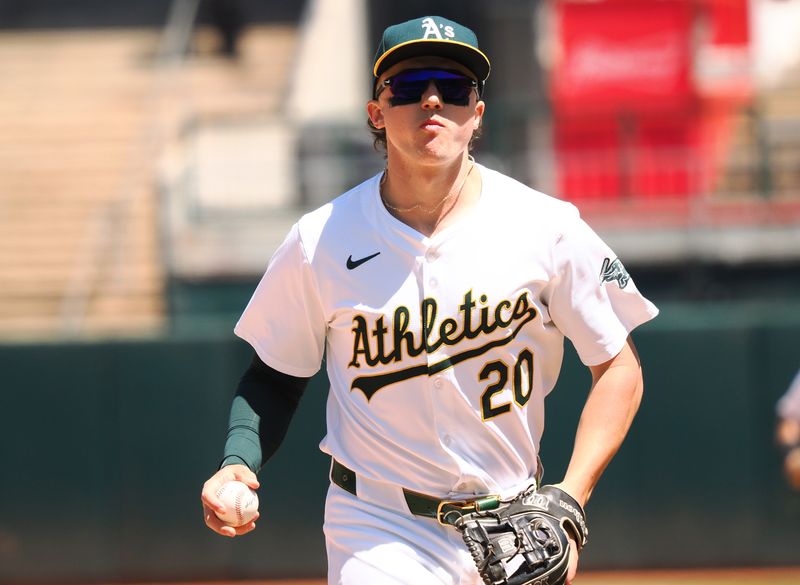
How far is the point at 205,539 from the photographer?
9.78m

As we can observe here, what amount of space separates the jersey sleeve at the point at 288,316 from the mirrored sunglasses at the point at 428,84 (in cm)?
47

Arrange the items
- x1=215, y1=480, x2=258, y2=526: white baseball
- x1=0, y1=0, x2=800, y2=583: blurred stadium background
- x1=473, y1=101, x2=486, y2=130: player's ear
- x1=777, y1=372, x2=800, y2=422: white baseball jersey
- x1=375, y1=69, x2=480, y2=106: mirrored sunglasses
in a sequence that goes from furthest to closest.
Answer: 1. x1=0, y1=0, x2=800, y2=583: blurred stadium background
2. x1=777, y1=372, x2=800, y2=422: white baseball jersey
3. x1=473, y1=101, x2=486, y2=130: player's ear
4. x1=375, y1=69, x2=480, y2=106: mirrored sunglasses
5. x1=215, y1=480, x2=258, y2=526: white baseball

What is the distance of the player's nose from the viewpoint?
3.31 meters

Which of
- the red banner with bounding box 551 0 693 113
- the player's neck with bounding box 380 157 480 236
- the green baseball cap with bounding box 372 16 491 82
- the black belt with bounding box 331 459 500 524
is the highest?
the red banner with bounding box 551 0 693 113

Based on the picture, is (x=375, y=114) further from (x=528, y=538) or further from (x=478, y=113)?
(x=528, y=538)

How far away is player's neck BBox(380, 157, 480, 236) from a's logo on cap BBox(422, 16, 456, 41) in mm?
327

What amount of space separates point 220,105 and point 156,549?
698 cm

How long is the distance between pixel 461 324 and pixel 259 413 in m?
0.61

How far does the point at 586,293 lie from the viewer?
3400 millimetres

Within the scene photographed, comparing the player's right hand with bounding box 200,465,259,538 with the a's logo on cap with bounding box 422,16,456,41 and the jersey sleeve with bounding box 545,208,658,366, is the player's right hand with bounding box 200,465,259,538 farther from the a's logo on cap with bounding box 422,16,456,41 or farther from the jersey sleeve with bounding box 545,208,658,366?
the a's logo on cap with bounding box 422,16,456,41

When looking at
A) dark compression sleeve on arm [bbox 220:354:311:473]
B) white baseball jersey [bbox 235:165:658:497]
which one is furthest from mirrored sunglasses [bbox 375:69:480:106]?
dark compression sleeve on arm [bbox 220:354:311:473]

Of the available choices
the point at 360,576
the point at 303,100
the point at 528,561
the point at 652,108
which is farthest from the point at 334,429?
the point at 303,100

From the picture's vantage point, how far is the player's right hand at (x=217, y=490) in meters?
3.22

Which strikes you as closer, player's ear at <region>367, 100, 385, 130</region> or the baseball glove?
the baseball glove
